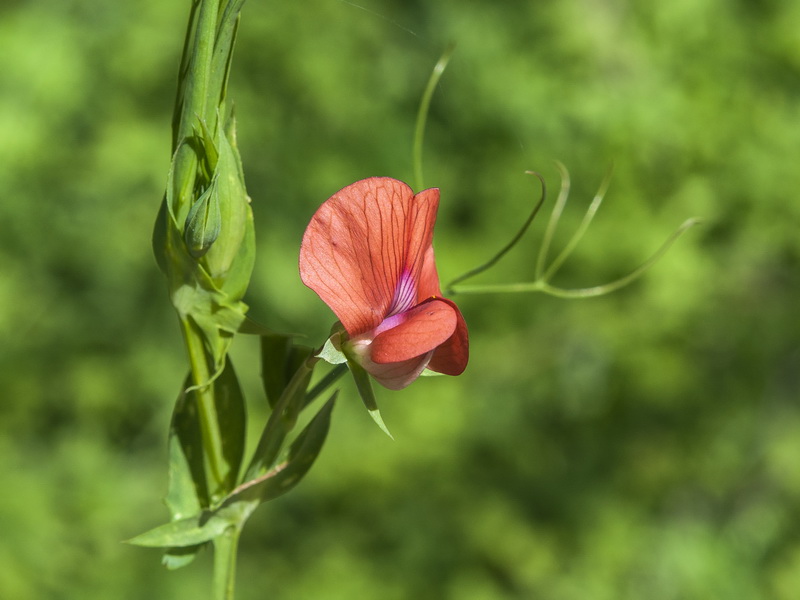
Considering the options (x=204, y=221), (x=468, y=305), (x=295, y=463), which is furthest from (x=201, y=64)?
(x=468, y=305)

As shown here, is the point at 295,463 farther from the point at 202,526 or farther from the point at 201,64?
the point at 201,64

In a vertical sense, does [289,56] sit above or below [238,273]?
above

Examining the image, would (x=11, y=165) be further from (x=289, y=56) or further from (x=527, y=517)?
(x=527, y=517)

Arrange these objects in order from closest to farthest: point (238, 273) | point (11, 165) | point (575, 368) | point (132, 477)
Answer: point (238, 273) → point (11, 165) → point (132, 477) → point (575, 368)

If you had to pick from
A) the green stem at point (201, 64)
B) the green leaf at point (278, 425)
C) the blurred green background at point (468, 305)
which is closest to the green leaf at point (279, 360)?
the green leaf at point (278, 425)

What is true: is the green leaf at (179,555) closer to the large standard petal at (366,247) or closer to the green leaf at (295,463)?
the green leaf at (295,463)

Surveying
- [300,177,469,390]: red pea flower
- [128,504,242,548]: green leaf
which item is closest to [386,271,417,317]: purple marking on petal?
[300,177,469,390]: red pea flower

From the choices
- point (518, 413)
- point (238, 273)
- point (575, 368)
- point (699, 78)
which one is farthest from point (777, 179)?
point (238, 273)
